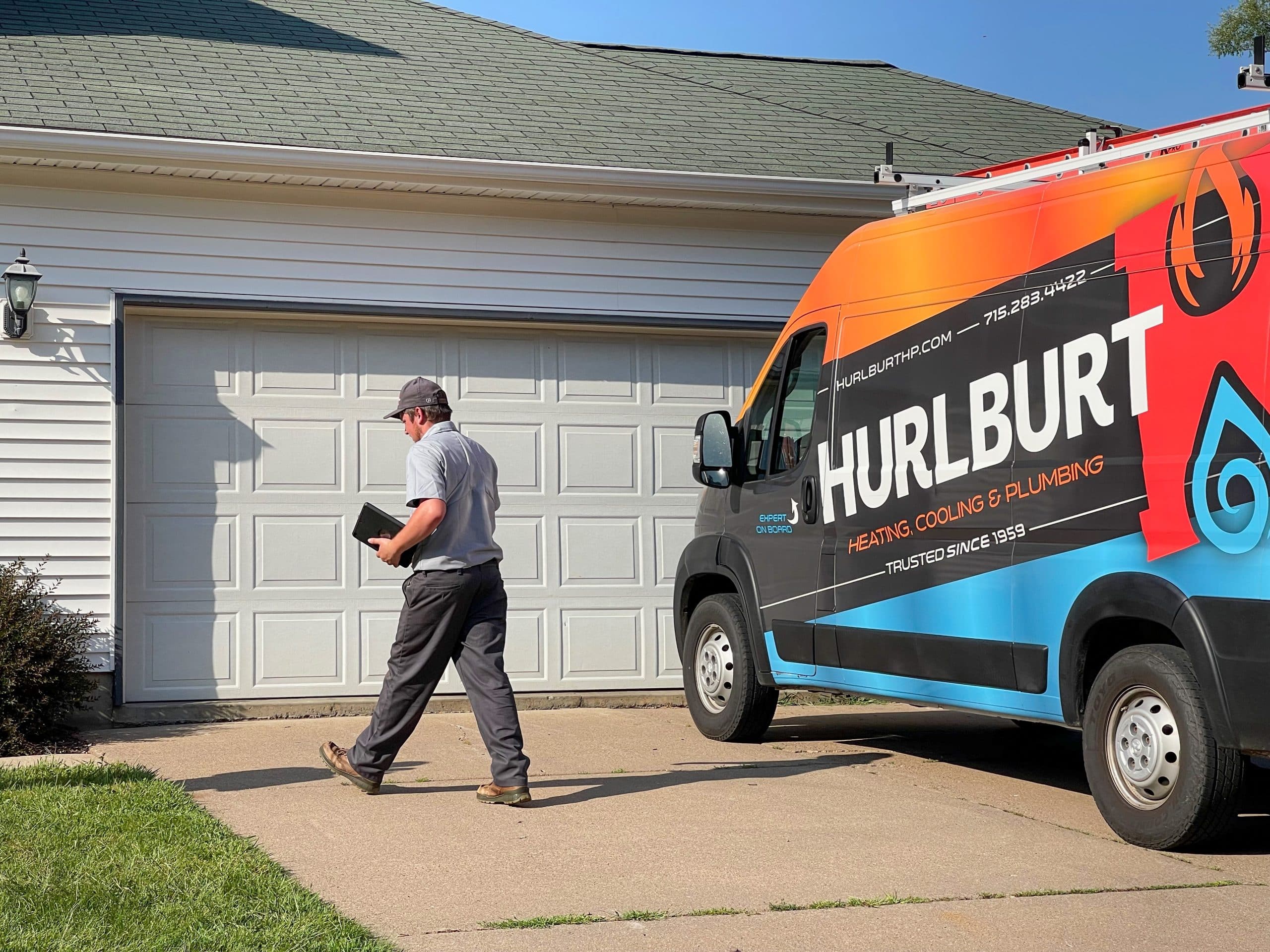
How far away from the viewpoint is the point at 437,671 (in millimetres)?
6605

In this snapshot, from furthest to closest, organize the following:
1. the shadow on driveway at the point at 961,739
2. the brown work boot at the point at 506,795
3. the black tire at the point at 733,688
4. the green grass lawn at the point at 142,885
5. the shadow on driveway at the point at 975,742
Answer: the black tire at the point at 733,688 → the shadow on driveway at the point at 961,739 → the shadow on driveway at the point at 975,742 → the brown work boot at the point at 506,795 → the green grass lawn at the point at 142,885

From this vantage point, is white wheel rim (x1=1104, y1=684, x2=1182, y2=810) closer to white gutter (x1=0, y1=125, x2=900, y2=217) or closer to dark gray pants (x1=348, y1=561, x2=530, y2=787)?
dark gray pants (x1=348, y1=561, x2=530, y2=787)

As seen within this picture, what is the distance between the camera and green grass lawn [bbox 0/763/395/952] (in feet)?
14.2

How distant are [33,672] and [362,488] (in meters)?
2.60

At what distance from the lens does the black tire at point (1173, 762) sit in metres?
5.52

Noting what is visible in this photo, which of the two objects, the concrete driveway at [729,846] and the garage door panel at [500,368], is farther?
the garage door panel at [500,368]

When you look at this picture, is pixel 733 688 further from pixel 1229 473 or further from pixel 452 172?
pixel 452 172

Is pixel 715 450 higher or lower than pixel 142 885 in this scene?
higher

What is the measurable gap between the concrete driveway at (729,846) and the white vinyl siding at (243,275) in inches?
63.7

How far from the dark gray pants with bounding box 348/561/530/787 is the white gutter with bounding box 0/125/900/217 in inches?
152

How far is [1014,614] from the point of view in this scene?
640 cm

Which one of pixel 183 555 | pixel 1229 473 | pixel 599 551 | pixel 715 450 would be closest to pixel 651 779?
pixel 715 450

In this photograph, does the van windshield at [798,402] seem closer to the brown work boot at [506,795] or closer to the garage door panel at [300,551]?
the brown work boot at [506,795]

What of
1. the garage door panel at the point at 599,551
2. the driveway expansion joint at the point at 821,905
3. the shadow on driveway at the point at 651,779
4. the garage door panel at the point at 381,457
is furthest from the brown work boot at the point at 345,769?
the garage door panel at the point at 599,551
